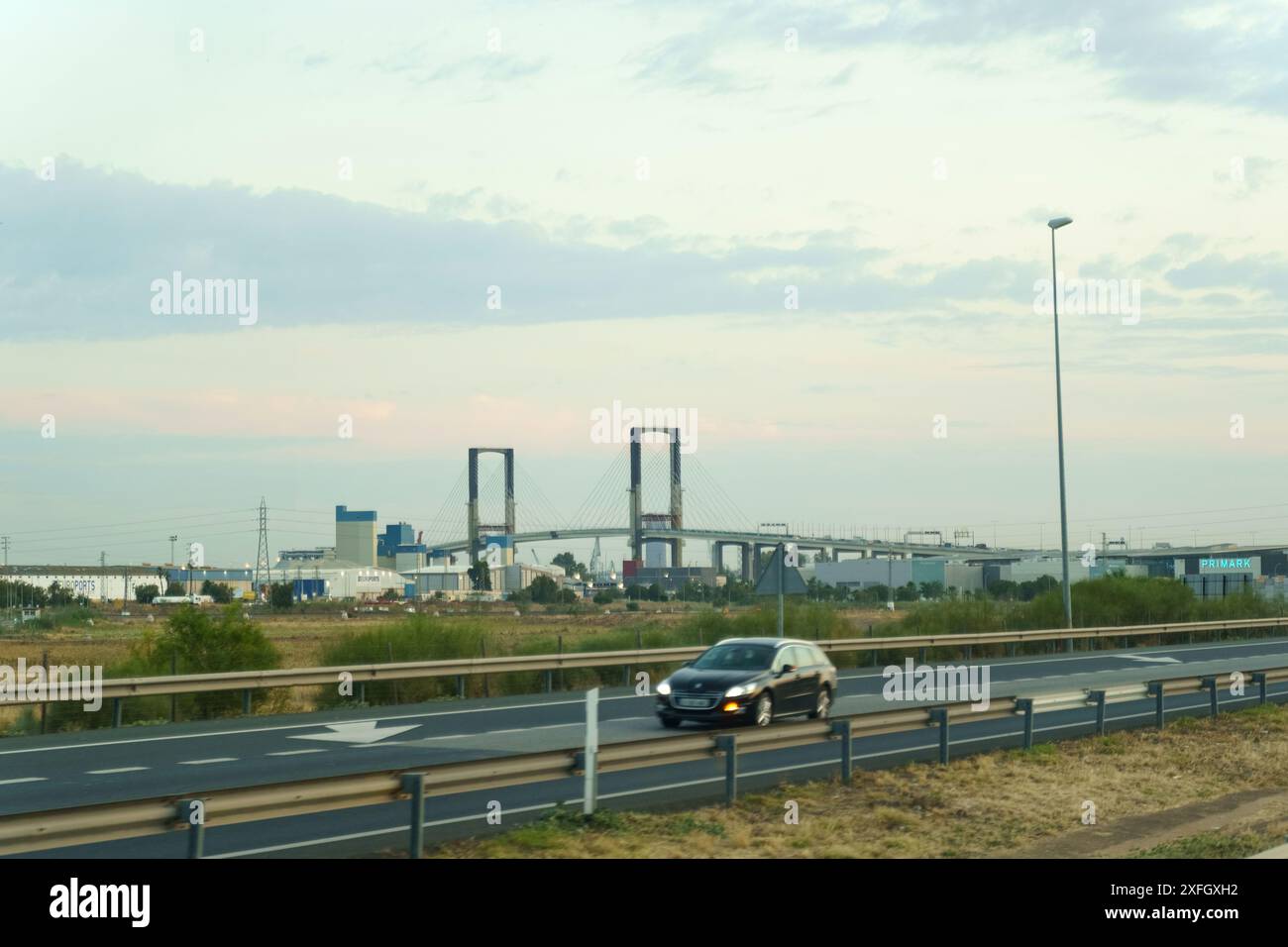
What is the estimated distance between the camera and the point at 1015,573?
491 feet

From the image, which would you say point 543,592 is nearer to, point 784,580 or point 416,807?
point 784,580

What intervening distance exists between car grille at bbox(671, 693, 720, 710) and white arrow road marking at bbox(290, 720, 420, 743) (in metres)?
3.85

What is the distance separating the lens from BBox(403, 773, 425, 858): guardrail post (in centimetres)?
1023

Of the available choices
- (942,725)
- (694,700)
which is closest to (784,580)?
(694,700)

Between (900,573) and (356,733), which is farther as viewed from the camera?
(900,573)

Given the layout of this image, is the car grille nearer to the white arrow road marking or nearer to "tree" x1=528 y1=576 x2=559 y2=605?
the white arrow road marking

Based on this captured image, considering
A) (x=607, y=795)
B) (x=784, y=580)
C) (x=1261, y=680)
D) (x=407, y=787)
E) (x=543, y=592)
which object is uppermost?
(x=784, y=580)

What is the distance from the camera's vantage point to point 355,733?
67.5 ft

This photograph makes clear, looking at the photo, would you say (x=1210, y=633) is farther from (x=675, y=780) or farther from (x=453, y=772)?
(x=453, y=772)

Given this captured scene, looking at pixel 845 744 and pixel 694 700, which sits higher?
pixel 845 744

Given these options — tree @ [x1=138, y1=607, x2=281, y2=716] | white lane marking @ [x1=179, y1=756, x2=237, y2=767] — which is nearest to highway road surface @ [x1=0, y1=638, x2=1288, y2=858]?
white lane marking @ [x1=179, y1=756, x2=237, y2=767]

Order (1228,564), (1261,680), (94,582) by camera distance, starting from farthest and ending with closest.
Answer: (94,582), (1228,564), (1261,680)

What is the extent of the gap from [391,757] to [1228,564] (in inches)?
4672
